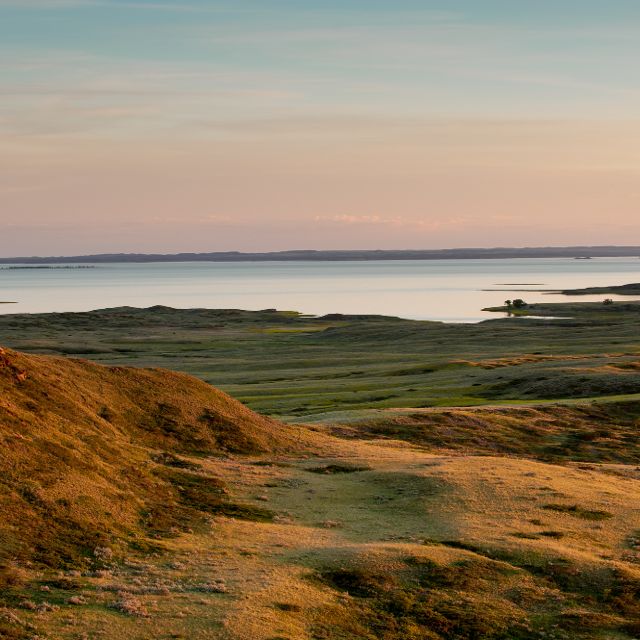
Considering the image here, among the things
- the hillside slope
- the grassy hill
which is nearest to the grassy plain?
the hillside slope

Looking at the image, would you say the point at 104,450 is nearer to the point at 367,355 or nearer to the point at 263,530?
the point at 263,530

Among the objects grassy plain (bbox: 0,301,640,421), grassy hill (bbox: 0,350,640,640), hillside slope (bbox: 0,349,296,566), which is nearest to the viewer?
grassy hill (bbox: 0,350,640,640)

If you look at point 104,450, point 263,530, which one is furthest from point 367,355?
point 263,530

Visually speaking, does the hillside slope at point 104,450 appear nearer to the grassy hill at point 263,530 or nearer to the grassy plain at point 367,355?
the grassy hill at point 263,530

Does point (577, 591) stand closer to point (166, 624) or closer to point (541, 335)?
point (166, 624)

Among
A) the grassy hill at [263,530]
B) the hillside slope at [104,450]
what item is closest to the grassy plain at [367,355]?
the hillside slope at [104,450]

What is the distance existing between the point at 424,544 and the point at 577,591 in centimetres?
547

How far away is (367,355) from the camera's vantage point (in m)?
133

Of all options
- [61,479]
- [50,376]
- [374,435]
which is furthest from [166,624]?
[374,435]

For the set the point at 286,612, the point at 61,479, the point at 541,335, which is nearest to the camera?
the point at 286,612

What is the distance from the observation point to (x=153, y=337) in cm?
16288

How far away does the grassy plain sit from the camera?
85.9 metres

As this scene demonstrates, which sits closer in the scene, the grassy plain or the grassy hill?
the grassy hill

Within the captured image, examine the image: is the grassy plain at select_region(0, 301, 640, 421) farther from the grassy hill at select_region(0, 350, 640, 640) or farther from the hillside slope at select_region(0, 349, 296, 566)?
the grassy hill at select_region(0, 350, 640, 640)
